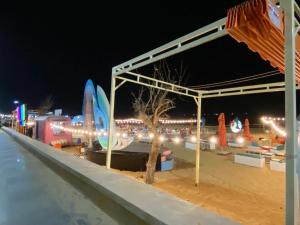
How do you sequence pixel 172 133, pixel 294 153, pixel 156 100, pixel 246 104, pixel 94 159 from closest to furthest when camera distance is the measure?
pixel 294 153
pixel 156 100
pixel 94 159
pixel 172 133
pixel 246 104

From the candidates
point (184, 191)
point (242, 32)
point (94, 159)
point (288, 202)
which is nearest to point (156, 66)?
point (94, 159)

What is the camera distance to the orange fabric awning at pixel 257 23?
2.03 m

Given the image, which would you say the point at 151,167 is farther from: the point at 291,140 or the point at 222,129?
the point at 222,129

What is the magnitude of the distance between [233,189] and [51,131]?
48.1ft

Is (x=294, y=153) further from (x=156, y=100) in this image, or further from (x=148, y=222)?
(x=156, y=100)

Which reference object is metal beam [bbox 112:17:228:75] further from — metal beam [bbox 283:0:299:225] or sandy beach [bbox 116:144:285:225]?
sandy beach [bbox 116:144:285:225]

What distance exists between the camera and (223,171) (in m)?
10.6

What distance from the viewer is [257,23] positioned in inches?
83.9

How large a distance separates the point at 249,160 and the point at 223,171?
238 centimetres

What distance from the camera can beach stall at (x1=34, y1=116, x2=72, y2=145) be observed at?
17.2 m

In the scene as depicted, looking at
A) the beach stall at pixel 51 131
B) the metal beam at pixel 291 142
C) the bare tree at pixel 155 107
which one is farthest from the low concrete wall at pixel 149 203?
the beach stall at pixel 51 131

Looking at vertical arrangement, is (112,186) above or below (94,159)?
above

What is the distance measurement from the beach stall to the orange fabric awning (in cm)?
1730

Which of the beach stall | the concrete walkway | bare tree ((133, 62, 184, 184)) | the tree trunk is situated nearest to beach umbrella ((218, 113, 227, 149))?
bare tree ((133, 62, 184, 184))
